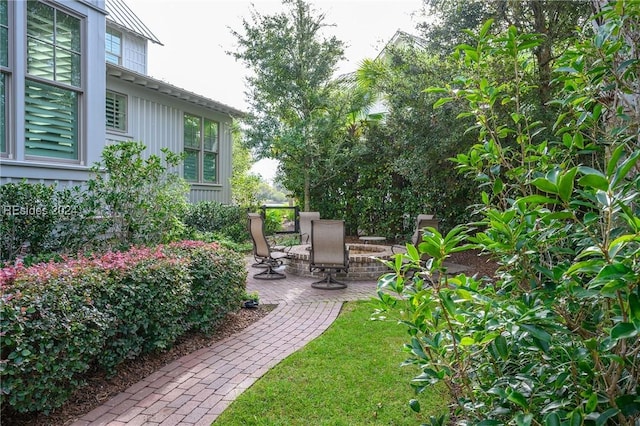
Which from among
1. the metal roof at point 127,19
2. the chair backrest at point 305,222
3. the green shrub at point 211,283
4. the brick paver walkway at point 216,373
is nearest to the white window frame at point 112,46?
the metal roof at point 127,19

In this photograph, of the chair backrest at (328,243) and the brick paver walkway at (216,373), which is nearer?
the brick paver walkway at (216,373)

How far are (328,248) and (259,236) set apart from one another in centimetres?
172

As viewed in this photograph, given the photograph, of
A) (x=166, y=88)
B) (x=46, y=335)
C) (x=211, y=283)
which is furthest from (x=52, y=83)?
(x=166, y=88)

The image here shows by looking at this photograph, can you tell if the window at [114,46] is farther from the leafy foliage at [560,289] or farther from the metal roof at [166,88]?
the leafy foliage at [560,289]

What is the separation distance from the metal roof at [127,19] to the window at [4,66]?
1096cm

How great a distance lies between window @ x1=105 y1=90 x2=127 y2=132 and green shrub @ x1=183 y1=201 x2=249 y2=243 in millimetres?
2760

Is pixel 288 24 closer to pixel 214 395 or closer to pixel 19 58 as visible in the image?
pixel 19 58

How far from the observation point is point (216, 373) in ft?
12.4

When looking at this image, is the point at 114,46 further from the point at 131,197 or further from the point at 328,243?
the point at 328,243

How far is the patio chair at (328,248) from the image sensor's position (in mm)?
7363

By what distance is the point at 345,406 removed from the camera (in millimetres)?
3180

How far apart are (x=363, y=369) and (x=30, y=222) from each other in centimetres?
425

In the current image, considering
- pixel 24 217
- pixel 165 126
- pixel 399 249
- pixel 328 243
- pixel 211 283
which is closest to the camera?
pixel 211 283

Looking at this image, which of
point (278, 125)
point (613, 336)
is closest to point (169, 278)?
point (613, 336)
